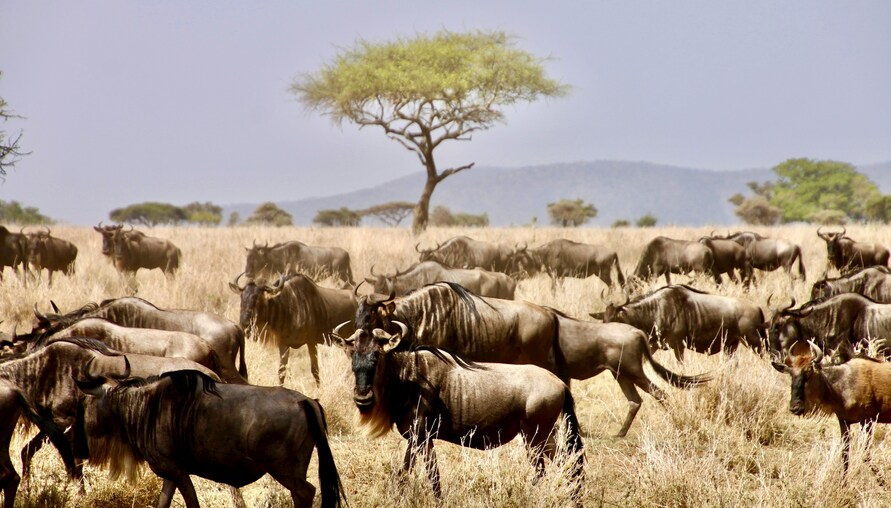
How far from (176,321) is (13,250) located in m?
9.30

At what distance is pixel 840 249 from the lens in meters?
13.6

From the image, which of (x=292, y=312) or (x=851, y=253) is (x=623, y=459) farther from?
(x=851, y=253)

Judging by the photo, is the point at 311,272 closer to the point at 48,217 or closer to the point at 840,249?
the point at 840,249

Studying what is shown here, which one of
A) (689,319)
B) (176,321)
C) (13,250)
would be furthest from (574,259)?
(13,250)

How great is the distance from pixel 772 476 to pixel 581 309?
577 cm

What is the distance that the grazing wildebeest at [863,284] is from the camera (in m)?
8.36

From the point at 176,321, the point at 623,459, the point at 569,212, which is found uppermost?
the point at 176,321

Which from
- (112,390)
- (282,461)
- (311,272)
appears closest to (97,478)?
(112,390)

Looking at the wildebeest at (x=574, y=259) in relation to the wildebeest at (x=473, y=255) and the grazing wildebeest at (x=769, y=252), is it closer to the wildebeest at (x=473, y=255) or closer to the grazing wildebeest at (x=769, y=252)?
the wildebeest at (x=473, y=255)

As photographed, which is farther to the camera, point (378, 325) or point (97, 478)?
point (378, 325)

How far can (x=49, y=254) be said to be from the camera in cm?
1453

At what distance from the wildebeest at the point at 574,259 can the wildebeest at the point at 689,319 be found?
22.6 ft

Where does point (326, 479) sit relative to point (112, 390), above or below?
below

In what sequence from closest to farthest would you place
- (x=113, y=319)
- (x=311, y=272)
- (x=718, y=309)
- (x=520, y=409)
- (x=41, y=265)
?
(x=520, y=409) → (x=113, y=319) → (x=718, y=309) → (x=311, y=272) → (x=41, y=265)
